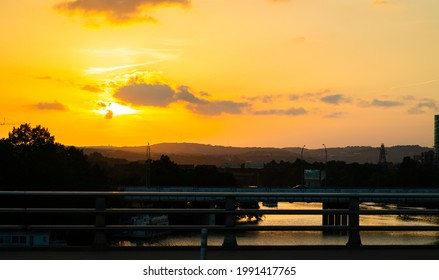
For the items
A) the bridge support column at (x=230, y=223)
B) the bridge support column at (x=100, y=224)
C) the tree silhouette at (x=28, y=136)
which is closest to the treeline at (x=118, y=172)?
the tree silhouette at (x=28, y=136)

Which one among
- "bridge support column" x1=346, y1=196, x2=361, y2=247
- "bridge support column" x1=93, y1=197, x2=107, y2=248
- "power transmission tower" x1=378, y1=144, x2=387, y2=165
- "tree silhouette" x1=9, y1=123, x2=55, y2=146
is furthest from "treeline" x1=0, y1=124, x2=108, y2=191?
"bridge support column" x1=346, y1=196, x2=361, y2=247

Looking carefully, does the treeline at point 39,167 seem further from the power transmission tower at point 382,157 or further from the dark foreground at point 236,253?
the dark foreground at point 236,253

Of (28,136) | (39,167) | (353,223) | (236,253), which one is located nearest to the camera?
(236,253)

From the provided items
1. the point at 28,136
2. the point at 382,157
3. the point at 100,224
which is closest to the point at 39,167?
the point at 28,136

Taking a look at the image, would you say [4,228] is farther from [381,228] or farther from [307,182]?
[307,182]

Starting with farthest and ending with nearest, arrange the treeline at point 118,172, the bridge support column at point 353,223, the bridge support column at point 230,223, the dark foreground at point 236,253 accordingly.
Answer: the treeline at point 118,172, the bridge support column at point 353,223, the bridge support column at point 230,223, the dark foreground at point 236,253

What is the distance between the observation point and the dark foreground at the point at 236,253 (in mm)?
12969

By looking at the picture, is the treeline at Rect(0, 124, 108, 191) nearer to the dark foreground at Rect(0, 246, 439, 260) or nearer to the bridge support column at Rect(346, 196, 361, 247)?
the dark foreground at Rect(0, 246, 439, 260)

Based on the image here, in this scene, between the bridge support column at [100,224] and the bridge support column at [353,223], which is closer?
the bridge support column at [100,224]

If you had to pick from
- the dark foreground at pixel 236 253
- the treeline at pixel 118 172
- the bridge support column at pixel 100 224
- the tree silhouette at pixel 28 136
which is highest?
the tree silhouette at pixel 28 136

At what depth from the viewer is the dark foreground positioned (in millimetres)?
12969

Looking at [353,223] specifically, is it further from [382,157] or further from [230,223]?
[382,157]

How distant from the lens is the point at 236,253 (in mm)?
13562
